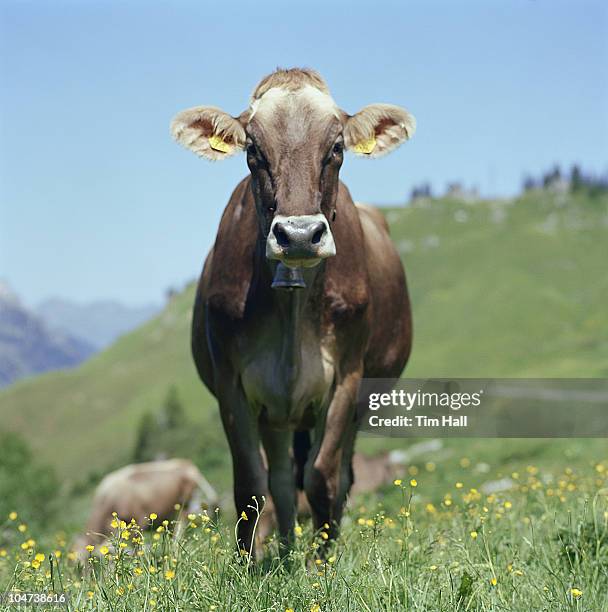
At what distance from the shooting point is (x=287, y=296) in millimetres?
7035

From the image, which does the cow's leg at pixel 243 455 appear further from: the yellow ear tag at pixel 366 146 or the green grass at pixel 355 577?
the yellow ear tag at pixel 366 146

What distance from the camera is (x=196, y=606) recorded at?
5.01m

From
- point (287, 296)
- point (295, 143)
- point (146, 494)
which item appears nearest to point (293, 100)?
point (295, 143)

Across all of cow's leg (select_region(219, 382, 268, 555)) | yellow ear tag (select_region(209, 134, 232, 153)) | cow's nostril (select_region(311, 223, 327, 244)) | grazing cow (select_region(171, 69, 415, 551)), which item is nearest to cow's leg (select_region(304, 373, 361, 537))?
grazing cow (select_region(171, 69, 415, 551))

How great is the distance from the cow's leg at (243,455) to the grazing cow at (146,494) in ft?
47.5

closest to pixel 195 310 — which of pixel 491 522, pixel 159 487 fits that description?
pixel 491 522

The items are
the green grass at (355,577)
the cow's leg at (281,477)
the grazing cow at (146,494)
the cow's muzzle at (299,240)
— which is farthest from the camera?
the grazing cow at (146,494)

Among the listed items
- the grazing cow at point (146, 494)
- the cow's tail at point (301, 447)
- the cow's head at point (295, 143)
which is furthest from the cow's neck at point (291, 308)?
the grazing cow at point (146, 494)

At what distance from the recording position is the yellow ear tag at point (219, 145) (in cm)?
718

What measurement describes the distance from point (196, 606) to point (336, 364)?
2715mm

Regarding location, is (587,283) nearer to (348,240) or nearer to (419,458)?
(419,458)

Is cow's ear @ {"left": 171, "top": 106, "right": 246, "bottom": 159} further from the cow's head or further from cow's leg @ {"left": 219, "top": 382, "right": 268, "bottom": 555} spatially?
cow's leg @ {"left": 219, "top": 382, "right": 268, "bottom": 555}

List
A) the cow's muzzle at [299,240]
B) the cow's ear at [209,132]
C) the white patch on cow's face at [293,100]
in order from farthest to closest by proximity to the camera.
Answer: the cow's ear at [209,132] → the white patch on cow's face at [293,100] → the cow's muzzle at [299,240]

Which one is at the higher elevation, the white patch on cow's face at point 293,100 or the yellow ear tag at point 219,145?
the white patch on cow's face at point 293,100
